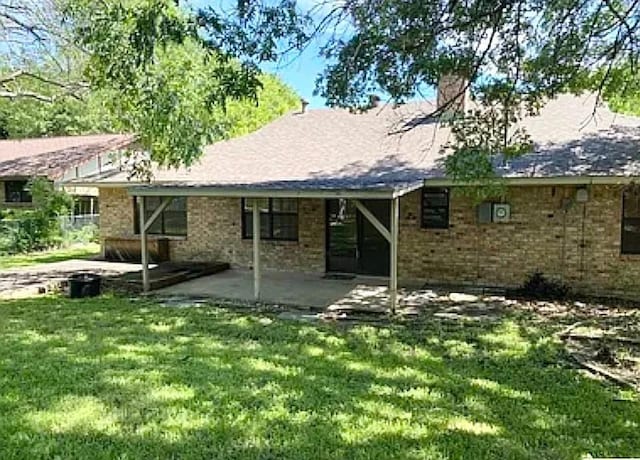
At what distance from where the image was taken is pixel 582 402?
5.26m

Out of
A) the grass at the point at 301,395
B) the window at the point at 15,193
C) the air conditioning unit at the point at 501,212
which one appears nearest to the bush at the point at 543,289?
the air conditioning unit at the point at 501,212

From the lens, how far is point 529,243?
11.4 meters

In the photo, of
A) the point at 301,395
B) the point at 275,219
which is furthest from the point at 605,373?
the point at 275,219

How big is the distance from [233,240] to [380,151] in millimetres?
4456

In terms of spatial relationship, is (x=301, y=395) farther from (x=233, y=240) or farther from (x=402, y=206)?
(x=233, y=240)

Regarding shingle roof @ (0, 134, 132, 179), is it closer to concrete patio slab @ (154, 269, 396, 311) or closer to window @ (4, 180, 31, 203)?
window @ (4, 180, 31, 203)

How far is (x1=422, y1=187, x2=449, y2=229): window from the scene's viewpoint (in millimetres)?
12180

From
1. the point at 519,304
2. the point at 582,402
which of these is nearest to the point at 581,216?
the point at 519,304

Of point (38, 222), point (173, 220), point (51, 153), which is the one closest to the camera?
point (173, 220)

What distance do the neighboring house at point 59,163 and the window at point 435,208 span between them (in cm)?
1311

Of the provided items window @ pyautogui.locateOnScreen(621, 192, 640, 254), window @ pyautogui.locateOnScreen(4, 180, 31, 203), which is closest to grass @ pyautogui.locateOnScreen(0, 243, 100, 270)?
window @ pyautogui.locateOnScreen(4, 180, 31, 203)

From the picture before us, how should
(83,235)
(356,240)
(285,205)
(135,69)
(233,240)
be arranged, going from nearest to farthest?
(135,69)
(356,240)
(285,205)
(233,240)
(83,235)

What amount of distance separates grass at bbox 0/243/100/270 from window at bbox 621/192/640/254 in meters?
15.1

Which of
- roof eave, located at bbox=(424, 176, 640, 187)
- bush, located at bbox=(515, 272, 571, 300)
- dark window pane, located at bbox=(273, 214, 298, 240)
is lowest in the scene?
bush, located at bbox=(515, 272, 571, 300)
